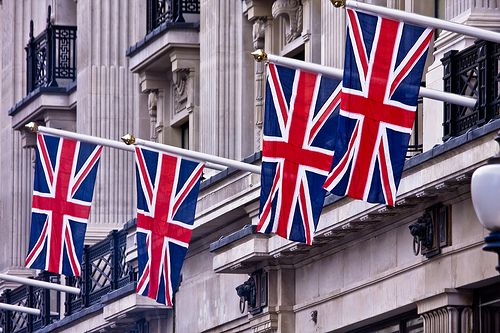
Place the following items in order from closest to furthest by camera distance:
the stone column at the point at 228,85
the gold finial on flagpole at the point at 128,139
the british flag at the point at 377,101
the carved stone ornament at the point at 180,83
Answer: the british flag at the point at 377,101
the gold finial on flagpole at the point at 128,139
the stone column at the point at 228,85
the carved stone ornament at the point at 180,83

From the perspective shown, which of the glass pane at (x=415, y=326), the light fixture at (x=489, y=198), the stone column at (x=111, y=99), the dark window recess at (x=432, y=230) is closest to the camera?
the light fixture at (x=489, y=198)

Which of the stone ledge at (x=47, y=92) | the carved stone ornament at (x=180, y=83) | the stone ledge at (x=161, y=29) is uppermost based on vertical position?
the stone ledge at (x=47, y=92)

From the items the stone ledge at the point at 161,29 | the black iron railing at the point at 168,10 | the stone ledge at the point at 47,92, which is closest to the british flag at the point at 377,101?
the stone ledge at the point at 161,29

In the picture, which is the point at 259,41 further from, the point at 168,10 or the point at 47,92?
the point at 47,92

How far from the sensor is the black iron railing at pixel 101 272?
44.9m

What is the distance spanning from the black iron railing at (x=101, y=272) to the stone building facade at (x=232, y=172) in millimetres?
54

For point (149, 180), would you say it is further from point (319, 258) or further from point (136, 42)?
point (136, 42)

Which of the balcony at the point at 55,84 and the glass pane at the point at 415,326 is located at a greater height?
the balcony at the point at 55,84

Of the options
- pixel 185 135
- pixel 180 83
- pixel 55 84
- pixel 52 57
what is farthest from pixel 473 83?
pixel 55 84

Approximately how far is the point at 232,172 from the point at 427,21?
14.0 metres

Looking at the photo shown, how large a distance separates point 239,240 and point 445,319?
7.06 meters

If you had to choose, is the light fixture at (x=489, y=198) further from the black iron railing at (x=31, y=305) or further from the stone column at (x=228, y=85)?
the black iron railing at (x=31, y=305)

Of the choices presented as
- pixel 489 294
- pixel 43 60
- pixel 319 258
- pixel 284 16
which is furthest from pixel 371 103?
pixel 43 60

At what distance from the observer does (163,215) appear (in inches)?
1348
